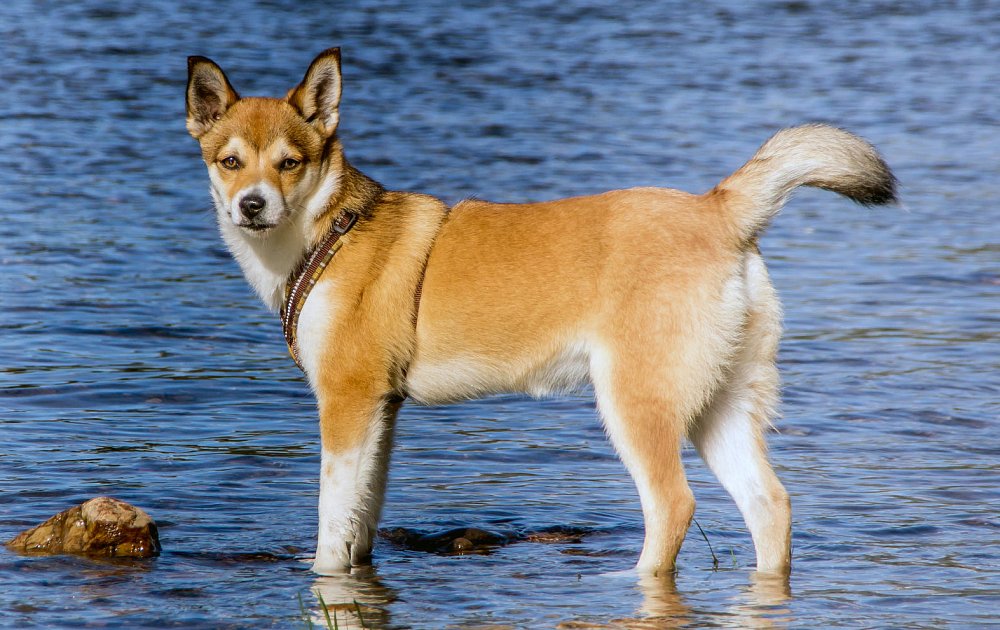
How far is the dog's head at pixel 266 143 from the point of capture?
19.4 feet

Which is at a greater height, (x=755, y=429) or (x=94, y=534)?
(x=755, y=429)

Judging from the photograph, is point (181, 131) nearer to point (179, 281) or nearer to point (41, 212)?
point (41, 212)

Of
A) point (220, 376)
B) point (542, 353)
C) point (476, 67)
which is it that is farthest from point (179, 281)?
point (476, 67)

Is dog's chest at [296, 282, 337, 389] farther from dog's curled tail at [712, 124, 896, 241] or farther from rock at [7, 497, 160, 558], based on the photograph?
dog's curled tail at [712, 124, 896, 241]

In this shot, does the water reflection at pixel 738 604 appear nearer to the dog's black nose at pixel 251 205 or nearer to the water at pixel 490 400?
the water at pixel 490 400

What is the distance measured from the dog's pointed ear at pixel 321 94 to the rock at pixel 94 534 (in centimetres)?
195

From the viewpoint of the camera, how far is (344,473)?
5910 mm

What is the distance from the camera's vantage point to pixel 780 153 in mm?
5797

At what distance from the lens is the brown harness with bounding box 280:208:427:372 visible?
6027 millimetres

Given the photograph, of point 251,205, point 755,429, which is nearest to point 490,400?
point 755,429

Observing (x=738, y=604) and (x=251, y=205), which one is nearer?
(x=738, y=604)

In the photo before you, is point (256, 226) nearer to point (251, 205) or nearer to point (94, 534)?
point (251, 205)

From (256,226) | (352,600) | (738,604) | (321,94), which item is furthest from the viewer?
(321,94)

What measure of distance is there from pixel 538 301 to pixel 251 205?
1309 mm
